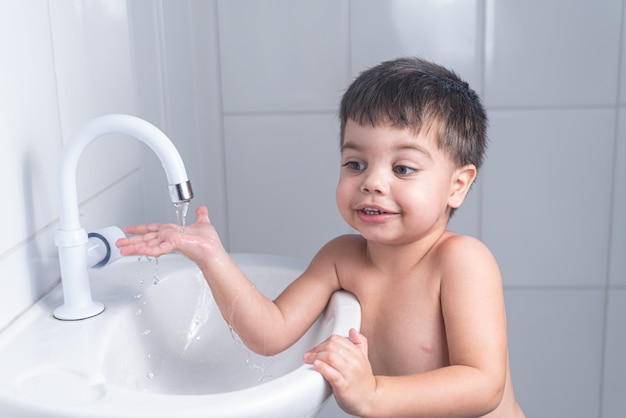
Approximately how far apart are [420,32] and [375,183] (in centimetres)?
63

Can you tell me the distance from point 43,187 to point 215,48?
70 cm

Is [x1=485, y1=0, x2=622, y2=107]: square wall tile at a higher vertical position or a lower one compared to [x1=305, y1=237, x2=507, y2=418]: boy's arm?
higher

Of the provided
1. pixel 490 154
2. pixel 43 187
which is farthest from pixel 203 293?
pixel 490 154

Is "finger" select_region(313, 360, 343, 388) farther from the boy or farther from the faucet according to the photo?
the faucet

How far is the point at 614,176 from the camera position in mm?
1512

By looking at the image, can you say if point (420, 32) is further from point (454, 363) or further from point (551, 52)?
point (454, 363)

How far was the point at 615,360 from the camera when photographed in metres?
1.61

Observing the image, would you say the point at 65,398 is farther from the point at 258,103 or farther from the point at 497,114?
the point at 497,114

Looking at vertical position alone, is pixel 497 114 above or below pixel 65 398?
above

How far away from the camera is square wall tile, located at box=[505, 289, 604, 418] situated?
1580mm

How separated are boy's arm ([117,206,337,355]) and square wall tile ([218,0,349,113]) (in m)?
0.53

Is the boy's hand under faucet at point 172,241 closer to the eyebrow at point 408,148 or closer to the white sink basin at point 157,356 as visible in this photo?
the white sink basin at point 157,356

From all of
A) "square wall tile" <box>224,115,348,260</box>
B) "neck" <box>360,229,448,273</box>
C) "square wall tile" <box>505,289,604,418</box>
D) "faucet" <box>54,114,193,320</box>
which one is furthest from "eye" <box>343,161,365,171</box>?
"square wall tile" <box>505,289,604,418</box>

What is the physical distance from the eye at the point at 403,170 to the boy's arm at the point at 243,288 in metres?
0.18
